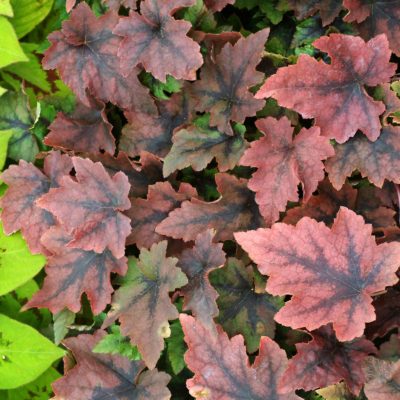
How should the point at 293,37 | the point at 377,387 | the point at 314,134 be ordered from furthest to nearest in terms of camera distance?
the point at 293,37 < the point at 314,134 < the point at 377,387

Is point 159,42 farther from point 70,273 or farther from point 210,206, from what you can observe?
point 70,273

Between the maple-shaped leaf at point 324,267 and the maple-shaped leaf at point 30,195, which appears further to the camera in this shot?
the maple-shaped leaf at point 30,195

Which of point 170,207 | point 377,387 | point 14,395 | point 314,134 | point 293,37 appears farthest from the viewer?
point 14,395

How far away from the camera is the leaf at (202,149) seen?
3.99 ft

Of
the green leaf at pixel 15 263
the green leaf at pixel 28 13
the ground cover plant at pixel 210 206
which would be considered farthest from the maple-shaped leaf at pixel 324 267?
the green leaf at pixel 28 13

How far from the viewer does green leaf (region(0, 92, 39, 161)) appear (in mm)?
1458

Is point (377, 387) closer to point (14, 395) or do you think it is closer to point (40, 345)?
point (40, 345)

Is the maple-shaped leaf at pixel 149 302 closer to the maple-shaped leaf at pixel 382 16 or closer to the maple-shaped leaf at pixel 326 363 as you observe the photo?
the maple-shaped leaf at pixel 326 363

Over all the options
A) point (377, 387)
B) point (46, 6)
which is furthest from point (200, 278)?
point (46, 6)

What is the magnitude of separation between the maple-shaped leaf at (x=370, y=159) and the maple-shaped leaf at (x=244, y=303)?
0.89 feet

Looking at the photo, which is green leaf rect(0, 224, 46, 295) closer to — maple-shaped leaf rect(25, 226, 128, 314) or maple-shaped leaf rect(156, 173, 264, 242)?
maple-shaped leaf rect(25, 226, 128, 314)

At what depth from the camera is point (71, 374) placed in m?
1.23

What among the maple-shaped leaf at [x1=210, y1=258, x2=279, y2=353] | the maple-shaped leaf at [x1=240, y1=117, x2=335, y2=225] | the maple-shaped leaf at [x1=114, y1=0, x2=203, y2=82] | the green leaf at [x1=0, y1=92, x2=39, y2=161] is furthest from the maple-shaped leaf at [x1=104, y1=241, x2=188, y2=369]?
the green leaf at [x1=0, y1=92, x2=39, y2=161]

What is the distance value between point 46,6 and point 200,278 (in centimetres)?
88
